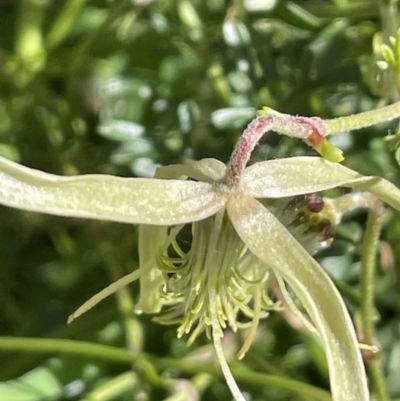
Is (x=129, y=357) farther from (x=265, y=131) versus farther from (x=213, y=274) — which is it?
(x=265, y=131)

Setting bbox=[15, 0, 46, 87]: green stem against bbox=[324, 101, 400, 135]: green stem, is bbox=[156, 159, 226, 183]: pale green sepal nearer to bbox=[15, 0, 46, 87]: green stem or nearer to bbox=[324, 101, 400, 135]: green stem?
bbox=[324, 101, 400, 135]: green stem

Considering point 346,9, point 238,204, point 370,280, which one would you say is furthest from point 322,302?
point 346,9

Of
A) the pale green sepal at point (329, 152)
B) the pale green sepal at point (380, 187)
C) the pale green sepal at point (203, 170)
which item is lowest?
the pale green sepal at point (380, 187)

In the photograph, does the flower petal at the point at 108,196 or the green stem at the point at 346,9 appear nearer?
the flower petal at the point at 108,196

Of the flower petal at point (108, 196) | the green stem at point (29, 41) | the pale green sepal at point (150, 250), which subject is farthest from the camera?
the green stem at point (29, 41)

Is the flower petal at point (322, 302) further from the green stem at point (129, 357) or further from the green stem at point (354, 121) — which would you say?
the green stem at point (129, 357)

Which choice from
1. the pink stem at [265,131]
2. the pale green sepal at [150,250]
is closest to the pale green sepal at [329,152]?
the pink stem at [265,131]

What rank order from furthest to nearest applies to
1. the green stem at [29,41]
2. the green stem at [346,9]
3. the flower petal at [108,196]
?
the green stem at [29,41]
the green stem at [346,9]
the flower petal at [108,196]
